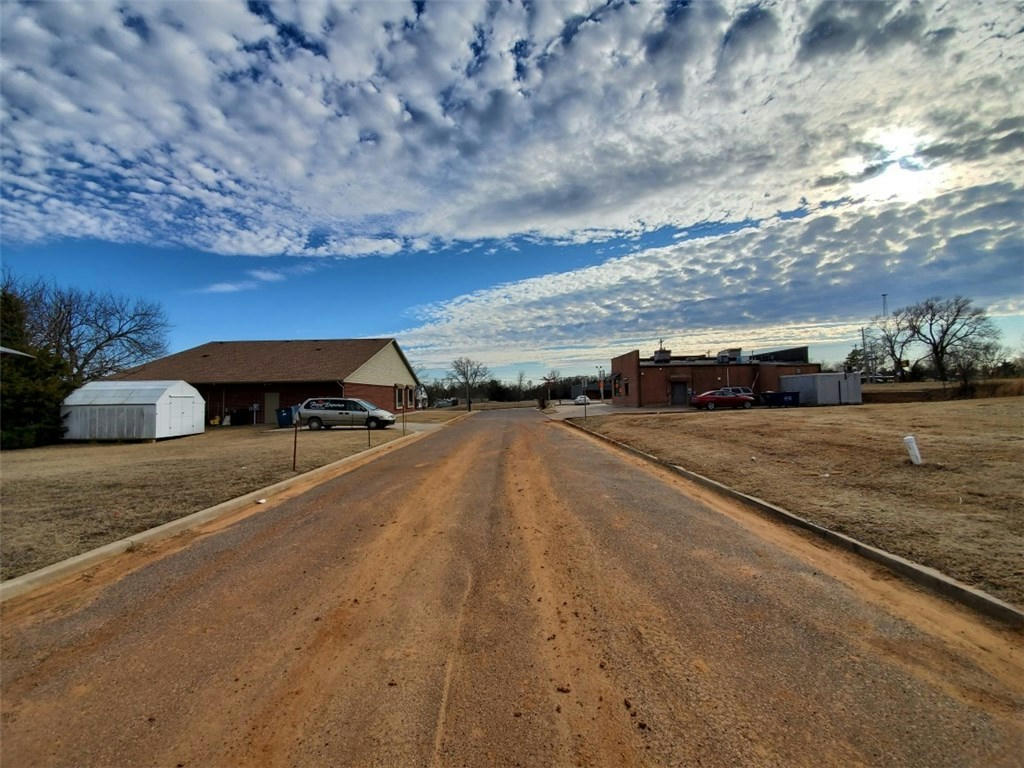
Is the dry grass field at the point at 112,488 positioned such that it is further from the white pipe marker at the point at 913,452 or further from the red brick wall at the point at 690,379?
the red brick wall at the point at 690,379

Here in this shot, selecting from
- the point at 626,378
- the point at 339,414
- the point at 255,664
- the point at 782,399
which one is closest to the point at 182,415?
the point at 339,414

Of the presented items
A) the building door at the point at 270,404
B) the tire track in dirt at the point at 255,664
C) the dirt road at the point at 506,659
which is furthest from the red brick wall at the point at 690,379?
the tire track in dirt at the point at 255,664

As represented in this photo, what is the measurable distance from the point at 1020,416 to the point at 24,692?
20.3 metres

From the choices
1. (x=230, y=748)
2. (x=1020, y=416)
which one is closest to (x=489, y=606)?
(x=230, y=748)

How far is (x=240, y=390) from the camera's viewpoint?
3161 cm

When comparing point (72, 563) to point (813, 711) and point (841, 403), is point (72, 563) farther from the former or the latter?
point (841, 403)

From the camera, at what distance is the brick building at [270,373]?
3116 centimetres

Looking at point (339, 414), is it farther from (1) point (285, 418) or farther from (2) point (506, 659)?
(2) point (506, 659)

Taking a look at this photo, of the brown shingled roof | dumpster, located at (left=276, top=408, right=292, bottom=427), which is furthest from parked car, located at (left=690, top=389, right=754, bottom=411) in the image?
dumpster, located at (left=276, top=408, right=292, bottom=427)

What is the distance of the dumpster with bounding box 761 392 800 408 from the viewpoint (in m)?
37.6

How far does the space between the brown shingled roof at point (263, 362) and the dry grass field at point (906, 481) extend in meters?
24.5

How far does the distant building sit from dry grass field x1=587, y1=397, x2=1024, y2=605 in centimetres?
2828

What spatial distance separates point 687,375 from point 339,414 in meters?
30.3

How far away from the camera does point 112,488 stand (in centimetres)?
933
